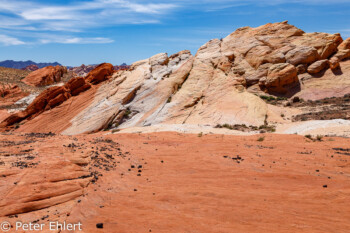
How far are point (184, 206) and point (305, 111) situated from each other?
19.9 m

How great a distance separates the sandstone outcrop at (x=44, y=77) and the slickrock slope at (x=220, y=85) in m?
22.2

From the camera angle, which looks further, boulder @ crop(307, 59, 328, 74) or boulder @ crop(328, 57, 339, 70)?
boulder @ crop(307, 59, 328, 74)

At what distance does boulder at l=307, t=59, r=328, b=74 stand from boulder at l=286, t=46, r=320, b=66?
28.5 inches

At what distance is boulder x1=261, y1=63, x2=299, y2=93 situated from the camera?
27.6 meters

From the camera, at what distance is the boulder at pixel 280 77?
27641 mm

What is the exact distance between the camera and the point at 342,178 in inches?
339

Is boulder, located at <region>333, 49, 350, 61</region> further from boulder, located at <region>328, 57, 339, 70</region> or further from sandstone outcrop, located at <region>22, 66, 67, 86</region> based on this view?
sandstone outcrop, located at <region>22, 66, 67, 86</region>

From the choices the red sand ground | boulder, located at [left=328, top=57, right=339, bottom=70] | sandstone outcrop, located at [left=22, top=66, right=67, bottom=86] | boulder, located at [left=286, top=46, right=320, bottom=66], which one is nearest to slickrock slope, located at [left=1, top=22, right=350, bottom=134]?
boulder, located at [left=328, top=57, right=339, bottom=70]

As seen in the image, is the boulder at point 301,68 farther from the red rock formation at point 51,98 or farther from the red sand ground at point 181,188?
the red rock formation at point 51,98

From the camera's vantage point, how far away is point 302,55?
28875 mm

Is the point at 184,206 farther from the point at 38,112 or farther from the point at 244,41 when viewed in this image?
the point at 244,41

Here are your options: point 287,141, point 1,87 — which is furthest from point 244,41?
point 1,87

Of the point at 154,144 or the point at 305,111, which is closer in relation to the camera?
the point at 154,144

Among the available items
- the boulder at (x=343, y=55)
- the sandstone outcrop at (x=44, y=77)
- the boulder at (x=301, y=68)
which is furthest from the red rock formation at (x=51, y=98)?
the boulder at (x=343, y=55)
